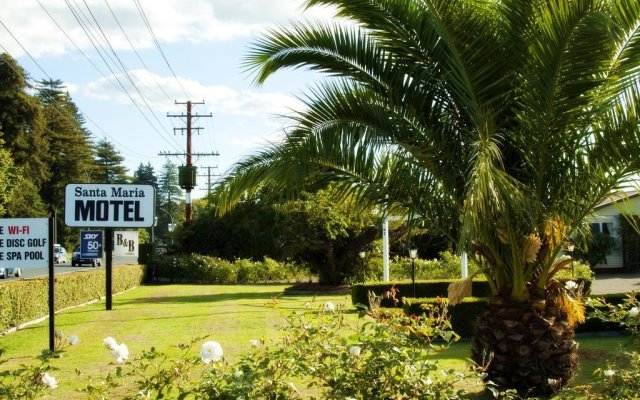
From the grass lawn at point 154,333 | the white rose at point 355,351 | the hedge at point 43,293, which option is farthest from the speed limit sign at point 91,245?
the white rose at point 355,351

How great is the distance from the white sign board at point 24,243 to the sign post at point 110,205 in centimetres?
386

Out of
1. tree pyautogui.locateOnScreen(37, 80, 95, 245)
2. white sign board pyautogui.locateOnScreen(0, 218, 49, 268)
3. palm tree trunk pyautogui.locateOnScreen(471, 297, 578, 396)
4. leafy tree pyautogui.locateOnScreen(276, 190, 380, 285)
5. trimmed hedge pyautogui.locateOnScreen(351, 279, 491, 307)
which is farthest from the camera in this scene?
tree pyautogui.locateOnScreen(37, 80, 95, 245)

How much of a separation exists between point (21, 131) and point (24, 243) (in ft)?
159

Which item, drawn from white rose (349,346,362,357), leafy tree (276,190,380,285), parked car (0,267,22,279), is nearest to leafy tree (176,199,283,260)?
parked car (0,267,22,279)

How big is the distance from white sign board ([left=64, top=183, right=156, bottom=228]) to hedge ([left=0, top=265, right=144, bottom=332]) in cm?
188

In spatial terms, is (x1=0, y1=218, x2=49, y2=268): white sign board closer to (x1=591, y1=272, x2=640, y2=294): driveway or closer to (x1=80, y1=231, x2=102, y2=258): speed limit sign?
(x1=80, y1=231, x2=102, y2=258): speed limit sign

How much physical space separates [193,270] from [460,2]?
29446mm

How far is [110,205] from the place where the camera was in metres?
13.0

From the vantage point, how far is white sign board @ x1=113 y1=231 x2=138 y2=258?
17.7 m

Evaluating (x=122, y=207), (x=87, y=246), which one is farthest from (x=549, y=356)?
(x=87, y=246)

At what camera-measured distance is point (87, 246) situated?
1931cm

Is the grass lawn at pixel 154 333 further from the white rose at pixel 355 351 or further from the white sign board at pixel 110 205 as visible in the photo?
the white sign board at pixel 110 205

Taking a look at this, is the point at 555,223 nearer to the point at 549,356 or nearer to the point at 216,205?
the point at 549,356

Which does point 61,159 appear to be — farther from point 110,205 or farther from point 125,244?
point 110,205
